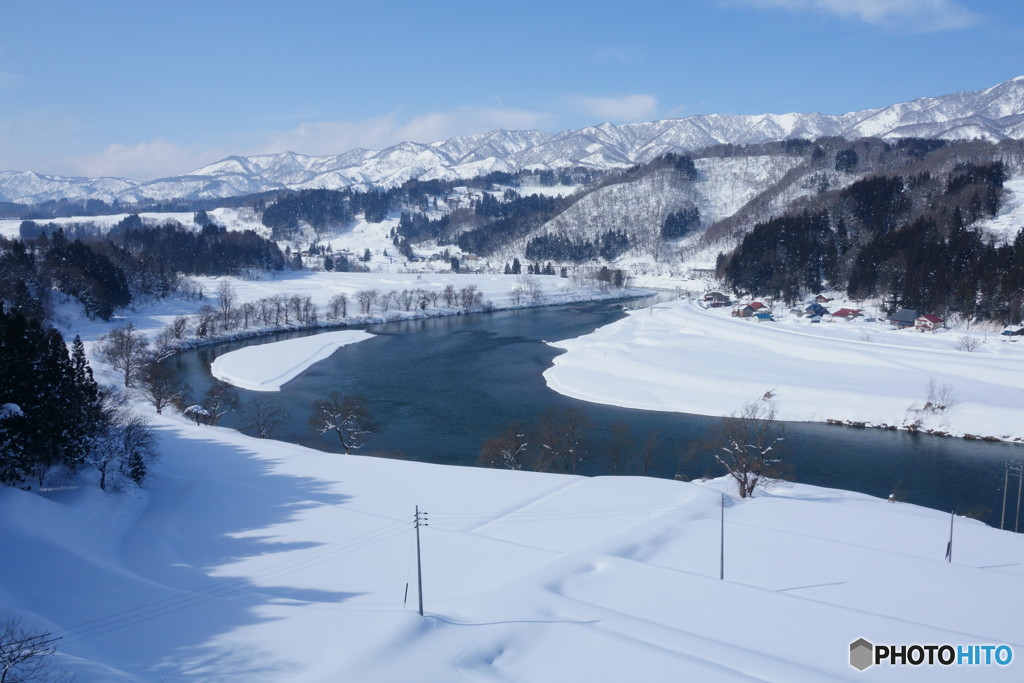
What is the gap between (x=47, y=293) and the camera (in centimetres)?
2716

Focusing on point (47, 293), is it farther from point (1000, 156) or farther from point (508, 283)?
point (1000, 156)

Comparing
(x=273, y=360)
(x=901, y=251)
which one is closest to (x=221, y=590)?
(x=273, y=360)

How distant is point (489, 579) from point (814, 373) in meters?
16.1

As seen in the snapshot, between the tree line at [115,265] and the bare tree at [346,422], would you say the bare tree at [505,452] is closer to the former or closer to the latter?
the bare tree at [346,422]

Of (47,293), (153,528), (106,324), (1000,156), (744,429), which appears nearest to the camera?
(153,528)

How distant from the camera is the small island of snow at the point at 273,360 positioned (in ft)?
69.3

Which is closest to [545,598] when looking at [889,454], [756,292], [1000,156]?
[889,454]

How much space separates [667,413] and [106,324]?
1036 inches

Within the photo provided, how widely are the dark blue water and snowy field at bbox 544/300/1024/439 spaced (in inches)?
31.4

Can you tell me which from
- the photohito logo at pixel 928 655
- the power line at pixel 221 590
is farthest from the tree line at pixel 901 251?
the power line at pixel 221 590

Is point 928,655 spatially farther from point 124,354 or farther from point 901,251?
point 901,251

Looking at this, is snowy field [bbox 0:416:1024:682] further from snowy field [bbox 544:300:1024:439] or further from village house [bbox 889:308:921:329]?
village house [bbox 889:308:921:329]

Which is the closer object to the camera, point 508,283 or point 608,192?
point 508,283

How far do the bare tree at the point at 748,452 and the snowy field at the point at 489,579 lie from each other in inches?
19.5
